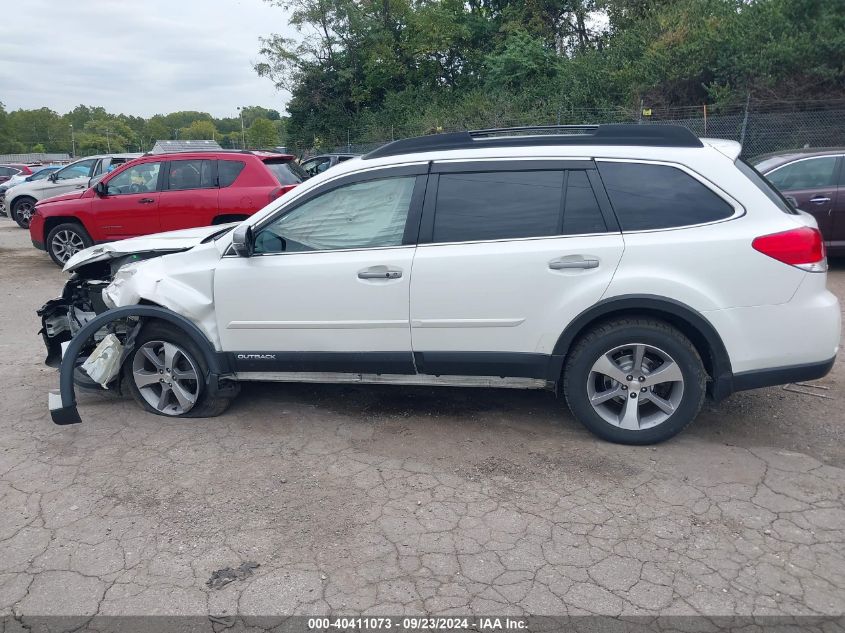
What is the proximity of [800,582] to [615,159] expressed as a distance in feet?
7.87

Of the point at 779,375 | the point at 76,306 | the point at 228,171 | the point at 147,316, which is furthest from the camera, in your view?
the point at 228,171

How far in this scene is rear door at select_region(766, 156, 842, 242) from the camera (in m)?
8.51

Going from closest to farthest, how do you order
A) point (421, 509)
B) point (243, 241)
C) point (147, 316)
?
point (421, 509) → point (243, 241) → point (147, 316)

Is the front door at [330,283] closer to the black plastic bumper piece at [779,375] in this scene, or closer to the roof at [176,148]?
the black plastic bumper piece at [779,375]

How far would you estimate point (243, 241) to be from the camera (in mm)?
4266

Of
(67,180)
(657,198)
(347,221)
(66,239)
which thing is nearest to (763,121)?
(657,198)

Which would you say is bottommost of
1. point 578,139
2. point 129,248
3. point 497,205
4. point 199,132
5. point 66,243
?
point 66,243

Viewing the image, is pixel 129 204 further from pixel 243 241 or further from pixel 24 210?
pixel 24 210

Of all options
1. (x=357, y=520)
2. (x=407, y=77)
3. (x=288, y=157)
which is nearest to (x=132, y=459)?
(x=357, y=520)

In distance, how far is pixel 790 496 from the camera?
354 cm

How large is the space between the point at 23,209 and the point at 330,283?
16021mm

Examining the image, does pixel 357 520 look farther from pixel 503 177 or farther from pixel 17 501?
pixel 503 177

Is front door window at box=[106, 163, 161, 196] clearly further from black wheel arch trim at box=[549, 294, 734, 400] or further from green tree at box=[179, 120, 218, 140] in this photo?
green tree at box=[179, 120, 218, 140]

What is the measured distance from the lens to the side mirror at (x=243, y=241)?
4.27 metres
